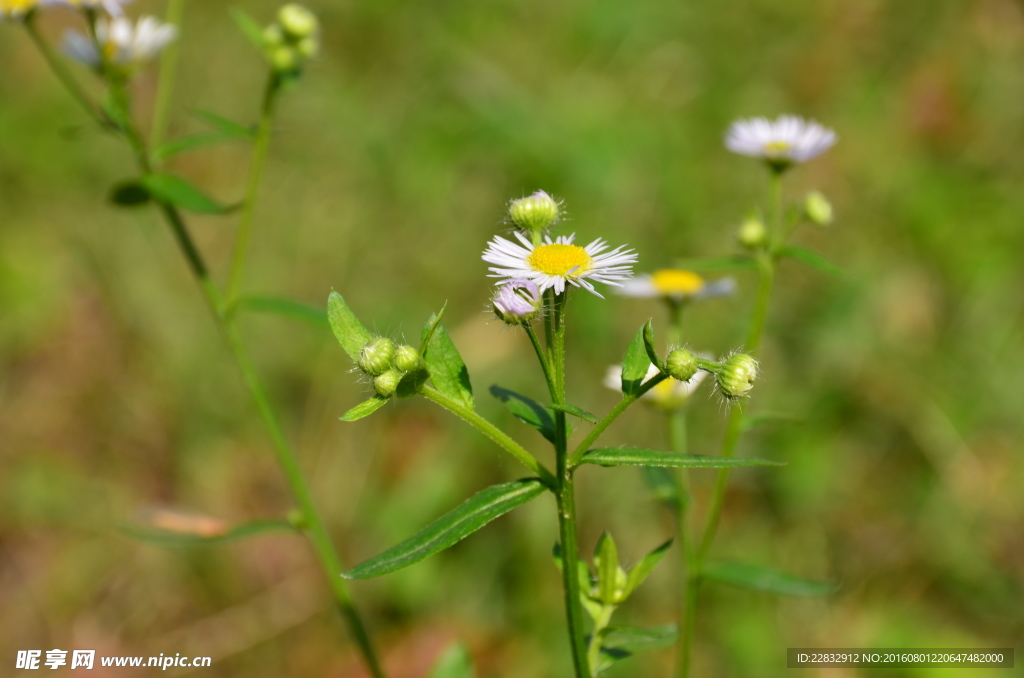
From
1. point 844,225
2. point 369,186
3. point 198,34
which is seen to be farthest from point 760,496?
point 198,34

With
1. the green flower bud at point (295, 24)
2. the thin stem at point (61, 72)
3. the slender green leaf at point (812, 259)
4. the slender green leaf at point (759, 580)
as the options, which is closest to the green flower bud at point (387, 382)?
the slender green leaf at point (759, 580)

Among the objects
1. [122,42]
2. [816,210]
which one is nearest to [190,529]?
[122,42]

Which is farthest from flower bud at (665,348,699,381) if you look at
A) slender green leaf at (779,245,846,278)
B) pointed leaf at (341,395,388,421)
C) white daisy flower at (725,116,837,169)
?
white daisy flower at (725,116,837,169)

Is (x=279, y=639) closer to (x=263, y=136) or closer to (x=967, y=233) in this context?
(x=263, y=136)

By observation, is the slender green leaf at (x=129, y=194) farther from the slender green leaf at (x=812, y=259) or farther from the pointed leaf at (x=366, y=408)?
the slender green leaf at (x=812, y=259)

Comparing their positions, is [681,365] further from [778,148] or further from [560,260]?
Answer: [778,148]

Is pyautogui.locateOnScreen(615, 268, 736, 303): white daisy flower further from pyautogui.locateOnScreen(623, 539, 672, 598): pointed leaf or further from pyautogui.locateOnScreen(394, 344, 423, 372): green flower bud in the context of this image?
pyautogui.locateOnScreen(394, 344, 423, 372): green flower bud
